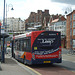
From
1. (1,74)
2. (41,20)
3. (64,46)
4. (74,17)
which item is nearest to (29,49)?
(1,74)

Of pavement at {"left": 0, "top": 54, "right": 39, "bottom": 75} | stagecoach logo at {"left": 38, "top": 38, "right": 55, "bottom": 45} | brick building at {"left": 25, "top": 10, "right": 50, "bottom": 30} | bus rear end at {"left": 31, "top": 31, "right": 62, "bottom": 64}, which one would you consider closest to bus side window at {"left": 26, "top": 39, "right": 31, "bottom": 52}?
bus rear end at {"left": 31, "top": 31, "right": 62, "bottom": 64}

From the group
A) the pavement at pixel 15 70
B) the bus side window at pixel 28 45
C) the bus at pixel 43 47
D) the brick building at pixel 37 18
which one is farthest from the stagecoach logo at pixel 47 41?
the brick building at pixel 37 18

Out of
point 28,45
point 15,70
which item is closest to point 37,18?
point 28,45

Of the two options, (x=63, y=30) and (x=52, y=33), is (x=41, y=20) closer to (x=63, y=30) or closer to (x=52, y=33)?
(x=63, y=30)

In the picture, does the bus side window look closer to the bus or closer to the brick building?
the bus

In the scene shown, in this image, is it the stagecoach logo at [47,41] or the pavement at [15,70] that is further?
the stagecoach logo at [47,41]

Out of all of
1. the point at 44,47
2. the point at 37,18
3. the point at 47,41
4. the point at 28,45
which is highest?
the point at 37,18

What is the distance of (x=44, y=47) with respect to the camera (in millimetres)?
15672

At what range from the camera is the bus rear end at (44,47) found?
15523mm

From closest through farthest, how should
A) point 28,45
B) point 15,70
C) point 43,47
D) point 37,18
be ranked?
point 15,70
point 43,47
point 28,45
point 37,18

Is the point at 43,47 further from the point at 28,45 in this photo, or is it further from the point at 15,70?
the point at 15,70

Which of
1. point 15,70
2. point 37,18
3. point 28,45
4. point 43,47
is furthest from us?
point 37,18

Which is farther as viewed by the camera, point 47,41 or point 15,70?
point 47,41

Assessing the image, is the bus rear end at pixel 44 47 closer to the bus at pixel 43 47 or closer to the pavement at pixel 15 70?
the bus at pixel 43 47
